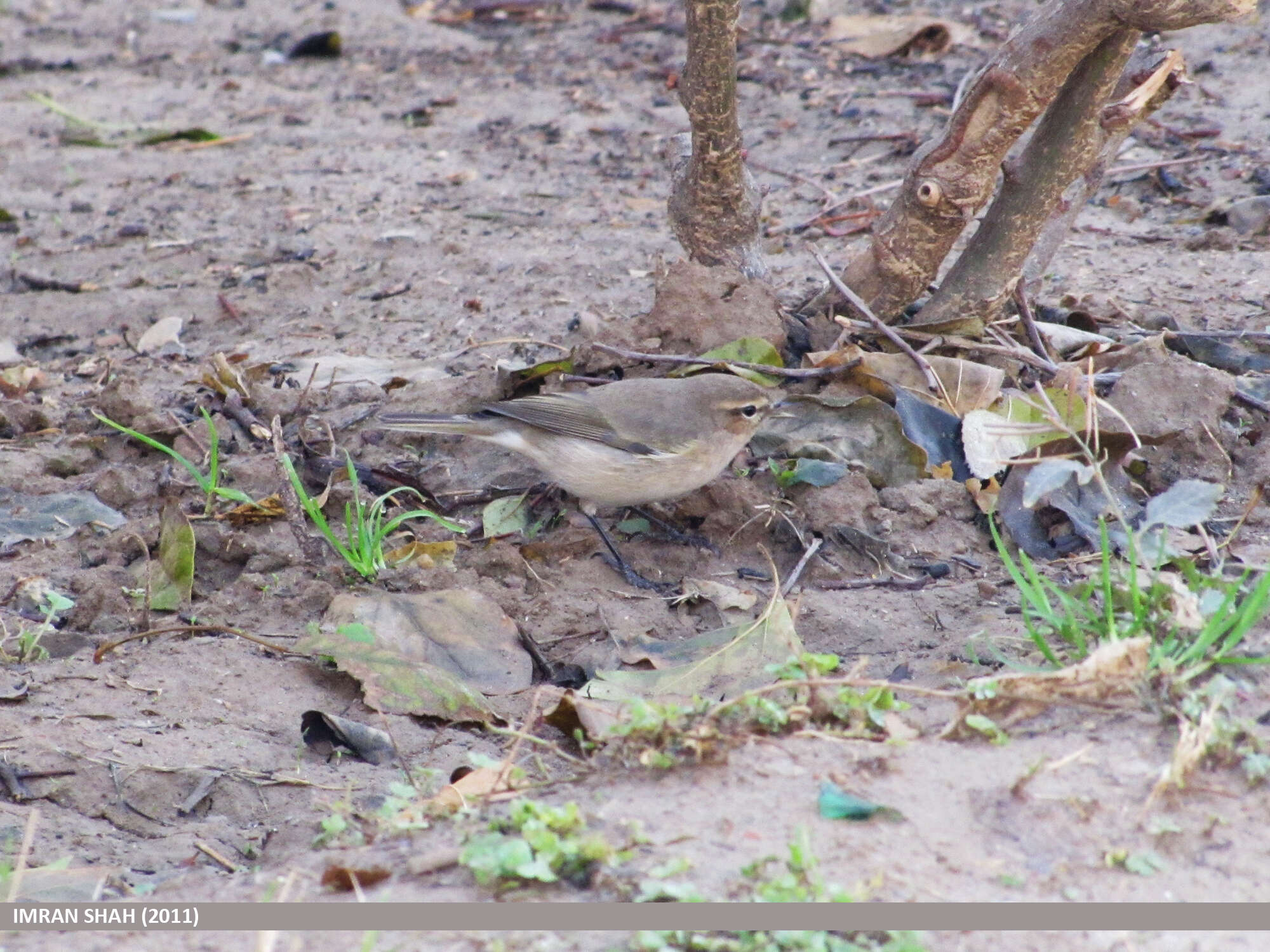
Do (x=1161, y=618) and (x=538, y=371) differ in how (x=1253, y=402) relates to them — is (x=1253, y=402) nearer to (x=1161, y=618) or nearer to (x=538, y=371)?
(x=1161, y=618)

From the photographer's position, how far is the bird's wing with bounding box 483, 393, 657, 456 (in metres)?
5.34

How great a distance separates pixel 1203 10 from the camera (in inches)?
168

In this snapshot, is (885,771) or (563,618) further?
(563,618)

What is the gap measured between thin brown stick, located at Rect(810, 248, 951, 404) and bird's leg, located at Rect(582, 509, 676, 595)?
1356 mm

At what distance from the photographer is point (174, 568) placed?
4676mm

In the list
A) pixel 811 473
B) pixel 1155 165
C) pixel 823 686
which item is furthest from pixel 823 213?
pixel 823 686

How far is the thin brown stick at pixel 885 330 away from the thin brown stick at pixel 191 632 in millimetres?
2655

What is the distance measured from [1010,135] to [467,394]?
2512 millimetres

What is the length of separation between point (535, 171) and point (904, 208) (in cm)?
432

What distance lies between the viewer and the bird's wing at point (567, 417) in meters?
5.34

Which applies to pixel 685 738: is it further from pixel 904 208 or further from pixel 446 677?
pixel 904 208

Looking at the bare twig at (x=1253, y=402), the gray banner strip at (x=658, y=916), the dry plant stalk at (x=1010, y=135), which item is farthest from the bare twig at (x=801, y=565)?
the gray banner strip at (x=658, y=916)

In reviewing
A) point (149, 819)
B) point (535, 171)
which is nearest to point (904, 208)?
point (149, 819)

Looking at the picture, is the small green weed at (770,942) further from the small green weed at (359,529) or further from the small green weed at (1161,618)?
the small green weed at (359,529)
